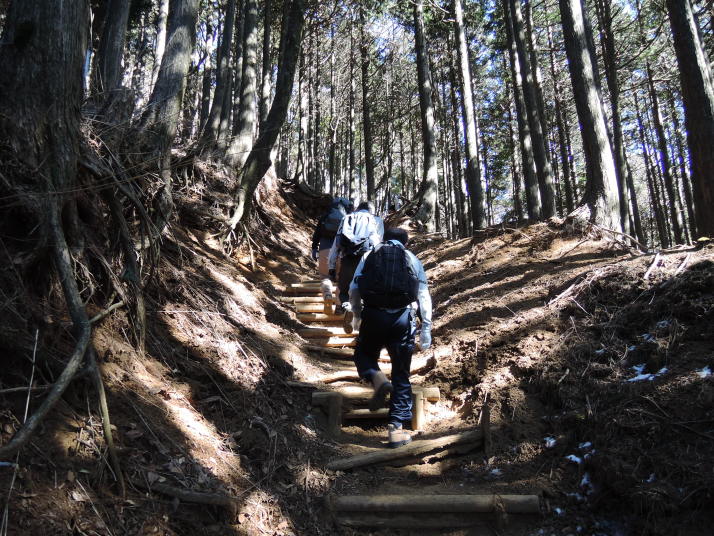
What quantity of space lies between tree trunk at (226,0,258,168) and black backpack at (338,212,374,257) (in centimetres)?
452

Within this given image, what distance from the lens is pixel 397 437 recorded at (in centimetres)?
461

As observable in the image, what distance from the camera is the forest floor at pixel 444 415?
9.46 ft

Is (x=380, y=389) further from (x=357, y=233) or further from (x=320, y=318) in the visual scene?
(x=320, y=318)

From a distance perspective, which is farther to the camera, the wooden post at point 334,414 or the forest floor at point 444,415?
the wooden post at point 334,414

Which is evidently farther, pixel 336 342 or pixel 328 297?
pixel 328 297

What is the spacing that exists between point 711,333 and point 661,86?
21803 millimetres

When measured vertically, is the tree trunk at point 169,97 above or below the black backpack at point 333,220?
above

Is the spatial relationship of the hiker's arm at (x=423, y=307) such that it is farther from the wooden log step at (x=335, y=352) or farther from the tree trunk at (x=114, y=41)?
the tree trunk at (x=114, y=41)

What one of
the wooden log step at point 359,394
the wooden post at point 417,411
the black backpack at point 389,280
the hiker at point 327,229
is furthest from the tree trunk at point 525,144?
the black backpack at point 389,280

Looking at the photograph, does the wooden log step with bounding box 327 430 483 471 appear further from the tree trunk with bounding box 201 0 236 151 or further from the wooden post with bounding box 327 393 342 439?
the tree trunk with bounding box 201 0 236 151

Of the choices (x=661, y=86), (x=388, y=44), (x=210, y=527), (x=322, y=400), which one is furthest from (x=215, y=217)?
(x=661, y=86)

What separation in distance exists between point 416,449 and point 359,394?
109cm

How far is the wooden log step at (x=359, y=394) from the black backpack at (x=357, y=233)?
1.97 m

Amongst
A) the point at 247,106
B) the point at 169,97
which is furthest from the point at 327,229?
the point at 247,106
